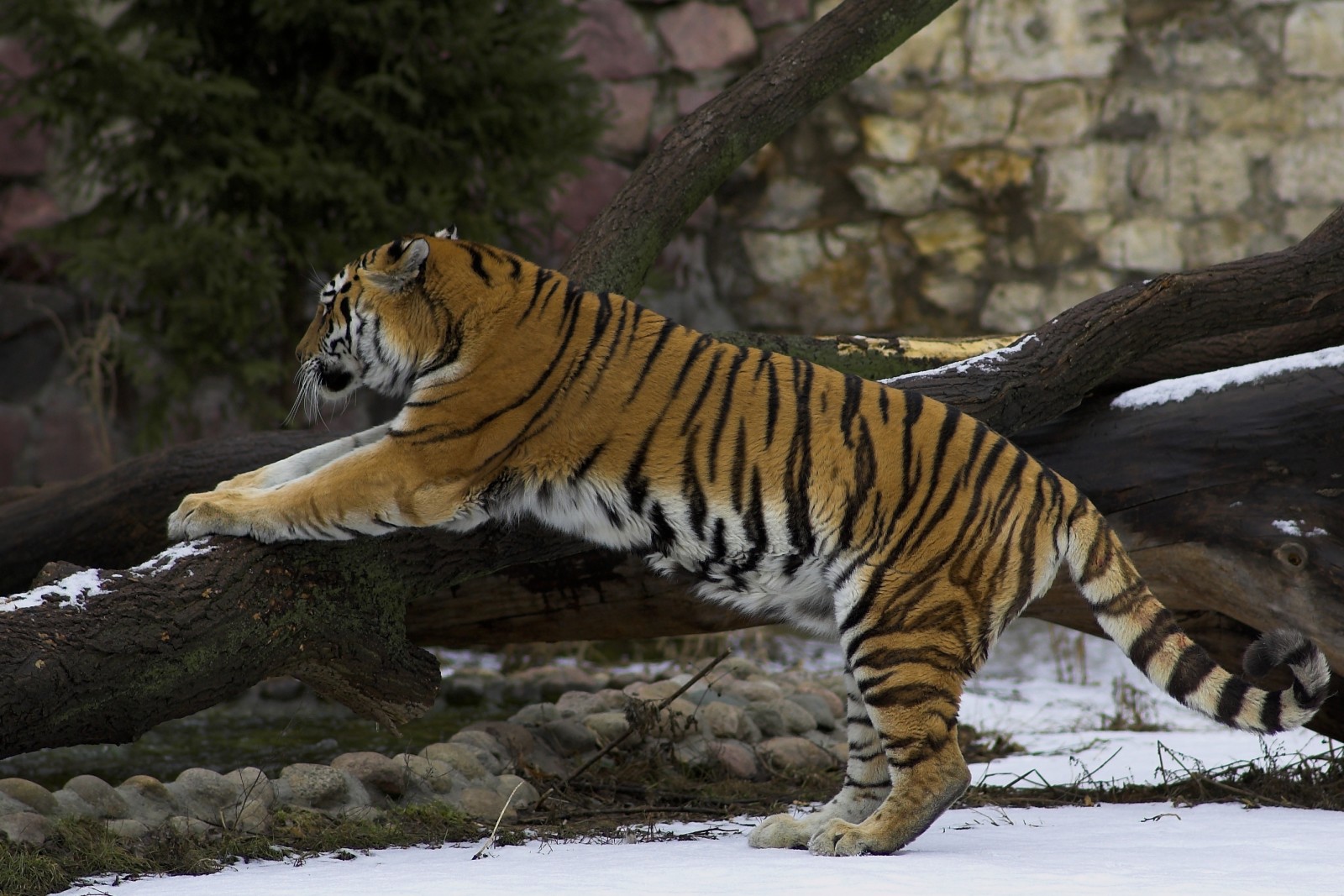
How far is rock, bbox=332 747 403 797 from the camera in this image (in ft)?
12.6

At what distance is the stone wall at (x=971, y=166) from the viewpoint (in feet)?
A: 25.9

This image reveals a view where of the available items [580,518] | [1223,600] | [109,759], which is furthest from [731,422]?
[109,759]

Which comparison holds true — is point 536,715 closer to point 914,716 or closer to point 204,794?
point 204,794

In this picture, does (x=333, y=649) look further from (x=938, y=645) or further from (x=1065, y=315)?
(x=1065, y=315)

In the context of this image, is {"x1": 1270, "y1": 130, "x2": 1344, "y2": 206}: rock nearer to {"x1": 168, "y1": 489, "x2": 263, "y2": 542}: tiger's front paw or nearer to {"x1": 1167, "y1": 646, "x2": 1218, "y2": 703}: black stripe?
{"x1": 1167, "y1": 646, "x2": 1218, "y2": 703}: black stripe

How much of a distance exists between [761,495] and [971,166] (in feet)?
18.6

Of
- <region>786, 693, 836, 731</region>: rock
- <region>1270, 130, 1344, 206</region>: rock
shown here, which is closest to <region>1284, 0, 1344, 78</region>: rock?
<region>1270, 130, 1344, 206</region>: rock

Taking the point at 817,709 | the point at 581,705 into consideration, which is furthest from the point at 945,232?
the point at 581,705

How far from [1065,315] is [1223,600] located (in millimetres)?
943

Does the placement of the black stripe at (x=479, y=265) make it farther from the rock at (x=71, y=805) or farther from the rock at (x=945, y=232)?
the rock at (x=945, y=232)

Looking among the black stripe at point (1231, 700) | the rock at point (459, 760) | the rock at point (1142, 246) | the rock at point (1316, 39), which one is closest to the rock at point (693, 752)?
the rock at point (459, 760)

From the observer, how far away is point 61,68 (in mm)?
6570

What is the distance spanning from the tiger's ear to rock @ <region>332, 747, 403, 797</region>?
1.38 meters

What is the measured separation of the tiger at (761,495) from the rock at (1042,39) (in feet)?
17.9
